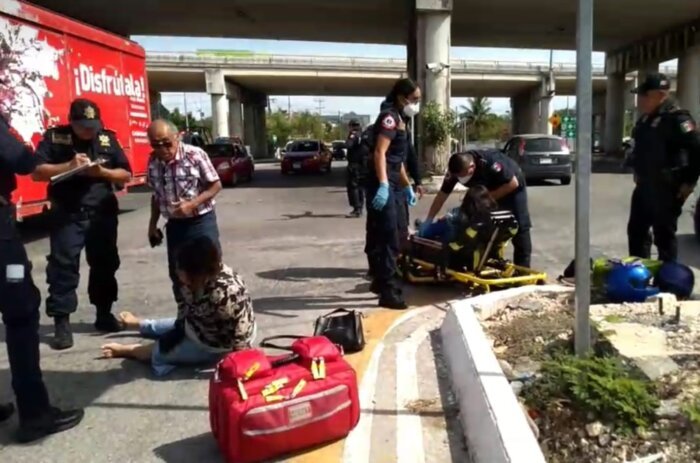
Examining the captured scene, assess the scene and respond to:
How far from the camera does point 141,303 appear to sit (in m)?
5.98

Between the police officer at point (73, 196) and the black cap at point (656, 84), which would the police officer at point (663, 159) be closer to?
the black cap at point (656, 84)

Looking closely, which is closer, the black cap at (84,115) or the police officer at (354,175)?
the black cap at (84,115)

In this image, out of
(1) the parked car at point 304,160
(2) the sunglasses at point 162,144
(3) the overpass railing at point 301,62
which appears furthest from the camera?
(3) the overpass railing at point 301,62

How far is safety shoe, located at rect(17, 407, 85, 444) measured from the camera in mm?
3193

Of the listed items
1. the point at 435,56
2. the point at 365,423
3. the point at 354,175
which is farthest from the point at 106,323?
the point at 435,56

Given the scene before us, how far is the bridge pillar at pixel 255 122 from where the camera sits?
Answer: 5394cm

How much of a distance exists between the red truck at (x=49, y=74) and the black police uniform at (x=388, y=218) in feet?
15.9

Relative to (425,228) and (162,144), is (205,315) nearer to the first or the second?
(162,144)

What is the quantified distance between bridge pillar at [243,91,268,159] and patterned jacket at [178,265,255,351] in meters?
49.4

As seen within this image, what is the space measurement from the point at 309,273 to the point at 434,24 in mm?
12735

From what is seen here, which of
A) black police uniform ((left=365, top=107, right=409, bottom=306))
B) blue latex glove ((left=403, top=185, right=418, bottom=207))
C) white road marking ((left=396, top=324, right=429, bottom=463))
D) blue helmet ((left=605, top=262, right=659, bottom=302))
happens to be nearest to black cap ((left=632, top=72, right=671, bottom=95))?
blue helmet ((left=605, top=262, right=659, bottom=302))

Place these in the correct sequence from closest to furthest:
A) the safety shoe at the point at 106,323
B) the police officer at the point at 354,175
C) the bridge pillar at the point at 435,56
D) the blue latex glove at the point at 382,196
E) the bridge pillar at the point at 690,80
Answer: the safety shoe at the point at 106,323
the blue latex glove at the point at 382,196
the police officer at the point at 354,175
the bridge pillar at the point at 435,56
the bridge pillar at the point at 690,80

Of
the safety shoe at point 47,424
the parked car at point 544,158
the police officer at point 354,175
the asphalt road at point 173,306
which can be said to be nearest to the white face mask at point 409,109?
the asphalt road at point 173,306

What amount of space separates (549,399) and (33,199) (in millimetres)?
7334
